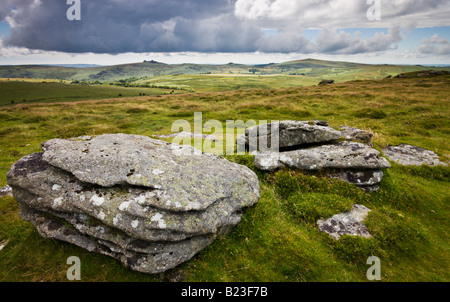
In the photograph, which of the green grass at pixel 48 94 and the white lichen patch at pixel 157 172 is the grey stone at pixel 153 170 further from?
A: the green grass at pixel 48 94

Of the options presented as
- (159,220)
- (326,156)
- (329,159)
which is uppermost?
(326,156)

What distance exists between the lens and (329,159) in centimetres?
1273

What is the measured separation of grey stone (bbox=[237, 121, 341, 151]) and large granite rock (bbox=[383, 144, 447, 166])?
233 inches

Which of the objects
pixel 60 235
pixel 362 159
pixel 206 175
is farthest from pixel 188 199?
pixel 362 159

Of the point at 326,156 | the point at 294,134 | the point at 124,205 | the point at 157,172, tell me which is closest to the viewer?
the point at 124,205

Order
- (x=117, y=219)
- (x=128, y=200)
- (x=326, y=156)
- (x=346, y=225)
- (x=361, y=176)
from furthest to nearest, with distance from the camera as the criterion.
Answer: (x=326, y=156)
(x=361, y=176)
(x=346, y=225)
(x=128, y=200)
(x=117, y=219)

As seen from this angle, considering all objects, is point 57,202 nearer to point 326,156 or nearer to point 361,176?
point 326,156

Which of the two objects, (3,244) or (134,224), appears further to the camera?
(3,244)

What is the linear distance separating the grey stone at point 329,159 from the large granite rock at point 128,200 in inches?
164

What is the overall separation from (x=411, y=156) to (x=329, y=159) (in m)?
9.17

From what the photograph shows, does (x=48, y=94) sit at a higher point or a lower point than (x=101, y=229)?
higher

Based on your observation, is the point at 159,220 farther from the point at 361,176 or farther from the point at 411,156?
the point at 411,156

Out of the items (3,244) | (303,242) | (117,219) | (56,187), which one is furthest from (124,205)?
(303,242)

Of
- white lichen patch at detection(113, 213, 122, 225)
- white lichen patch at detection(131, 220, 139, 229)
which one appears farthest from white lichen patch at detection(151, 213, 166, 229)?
white lichen patch at detection(113, 213, 122, 225)
